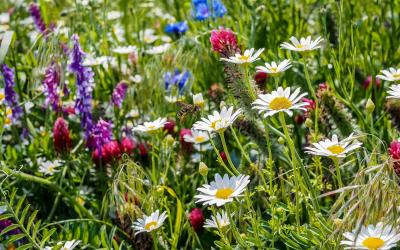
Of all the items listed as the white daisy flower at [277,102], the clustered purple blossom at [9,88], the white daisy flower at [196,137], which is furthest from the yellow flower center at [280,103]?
the clustered purple blossom at [9,88]

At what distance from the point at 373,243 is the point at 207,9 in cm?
166

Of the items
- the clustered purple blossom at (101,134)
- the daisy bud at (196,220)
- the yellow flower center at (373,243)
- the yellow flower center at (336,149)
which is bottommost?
the daisy bud at (196,220)

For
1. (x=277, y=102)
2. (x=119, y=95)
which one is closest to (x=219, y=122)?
(x=277, y=102)

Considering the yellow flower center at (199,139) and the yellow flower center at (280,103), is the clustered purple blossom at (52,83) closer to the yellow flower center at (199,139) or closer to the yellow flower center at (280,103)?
the yellow flower center at (199,139)

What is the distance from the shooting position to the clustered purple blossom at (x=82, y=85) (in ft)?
7.45

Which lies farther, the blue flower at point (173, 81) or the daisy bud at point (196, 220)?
the blue flower at point (173, 81)

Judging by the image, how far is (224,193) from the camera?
4.81 feet

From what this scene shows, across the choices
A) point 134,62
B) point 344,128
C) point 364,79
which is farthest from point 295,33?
point 344,128

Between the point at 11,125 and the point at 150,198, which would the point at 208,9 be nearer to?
the point at 11,125

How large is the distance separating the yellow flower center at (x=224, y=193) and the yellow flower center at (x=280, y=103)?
0.18 meters

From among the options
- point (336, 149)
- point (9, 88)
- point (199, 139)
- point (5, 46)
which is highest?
point (5, 46)

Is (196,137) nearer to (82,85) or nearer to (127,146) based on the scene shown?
(127,146)

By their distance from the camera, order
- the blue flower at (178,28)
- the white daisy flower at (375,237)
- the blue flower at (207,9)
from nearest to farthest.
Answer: the white daisy flower at (375,237) → the blue flower at (207,9) → the blue flower at (178,28)

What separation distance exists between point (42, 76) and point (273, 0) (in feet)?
3.29
